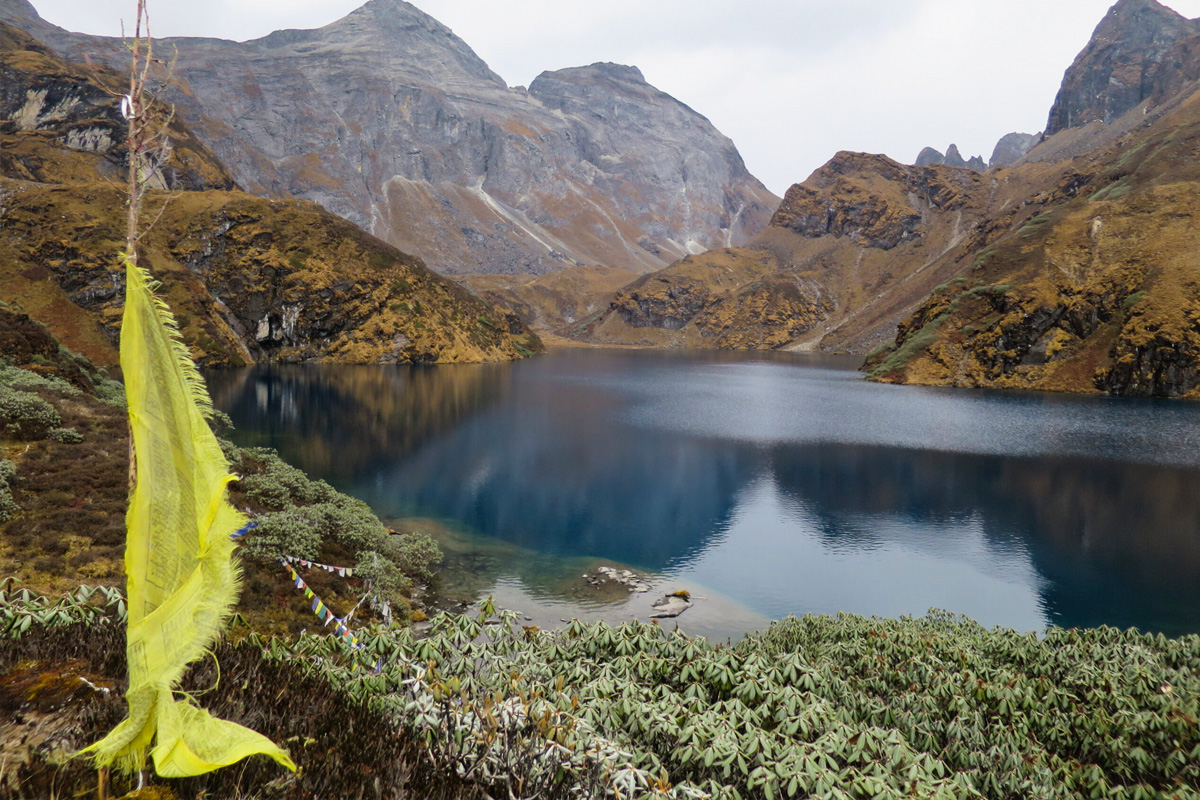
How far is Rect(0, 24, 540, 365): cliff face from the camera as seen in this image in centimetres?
7756

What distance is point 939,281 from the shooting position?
519ft

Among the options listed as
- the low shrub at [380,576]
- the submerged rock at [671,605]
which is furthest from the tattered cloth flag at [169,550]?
the submerged rock at [671,605]

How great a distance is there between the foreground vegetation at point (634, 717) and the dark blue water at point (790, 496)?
11157mm

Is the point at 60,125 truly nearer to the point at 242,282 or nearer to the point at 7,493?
the point at 242,282

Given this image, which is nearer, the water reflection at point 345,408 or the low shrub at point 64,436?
the low shrub at point 64,436

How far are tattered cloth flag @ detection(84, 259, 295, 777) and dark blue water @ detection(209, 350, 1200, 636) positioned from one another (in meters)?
16.3

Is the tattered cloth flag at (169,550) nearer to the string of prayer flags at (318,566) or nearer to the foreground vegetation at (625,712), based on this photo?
the foreground vegetation at (625,712)

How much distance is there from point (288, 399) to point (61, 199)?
64204 mm

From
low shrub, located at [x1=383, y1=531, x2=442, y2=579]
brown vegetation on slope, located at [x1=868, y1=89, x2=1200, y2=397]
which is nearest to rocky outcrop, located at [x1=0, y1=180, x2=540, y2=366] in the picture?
low shrub, located at [x1=383, y1=531, x2=442, y2=579]

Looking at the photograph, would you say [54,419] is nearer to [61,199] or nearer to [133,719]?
[133,719]

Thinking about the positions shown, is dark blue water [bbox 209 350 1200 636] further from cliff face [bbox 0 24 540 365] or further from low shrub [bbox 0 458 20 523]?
cliff face [bbox 0 24 540 365]

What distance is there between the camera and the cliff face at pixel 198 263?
77.6 m

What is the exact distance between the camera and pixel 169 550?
2.29 meters

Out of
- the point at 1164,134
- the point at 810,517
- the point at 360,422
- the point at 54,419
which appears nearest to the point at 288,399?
the point at 360,422
